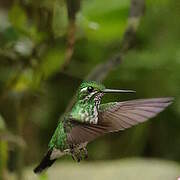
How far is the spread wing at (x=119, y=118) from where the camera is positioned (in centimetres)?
116

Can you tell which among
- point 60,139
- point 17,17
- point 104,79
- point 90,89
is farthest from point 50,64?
point 90,89

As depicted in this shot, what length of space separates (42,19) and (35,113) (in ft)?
5.65

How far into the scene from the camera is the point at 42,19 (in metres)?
2.47

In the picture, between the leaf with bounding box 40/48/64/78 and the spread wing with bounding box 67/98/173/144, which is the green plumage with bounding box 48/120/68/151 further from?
the leaf with bounding box 40/48/64/78

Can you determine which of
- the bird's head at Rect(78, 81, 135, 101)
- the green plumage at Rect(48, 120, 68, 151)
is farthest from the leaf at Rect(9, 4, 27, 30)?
the bird's head at Rect(78, 81, 135, 101)

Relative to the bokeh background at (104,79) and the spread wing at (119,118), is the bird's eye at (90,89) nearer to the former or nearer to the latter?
the spread wing at (119,118)

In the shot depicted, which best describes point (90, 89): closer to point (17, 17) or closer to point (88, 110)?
point (88, 110)

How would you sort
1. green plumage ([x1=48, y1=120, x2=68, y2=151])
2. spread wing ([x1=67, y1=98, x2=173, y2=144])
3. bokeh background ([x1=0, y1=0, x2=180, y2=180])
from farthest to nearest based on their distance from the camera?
bokeh background ([x1=0, y1=0, x2=180, y2=180]) < green plumage ([x1=48, y1=120, x2=68, y2=151]) < spread wing ([x1=67, y1=98, x2=173, y2=144])

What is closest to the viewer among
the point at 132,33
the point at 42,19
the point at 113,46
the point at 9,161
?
the point at 132,33

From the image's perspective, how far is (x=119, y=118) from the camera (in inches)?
50.7

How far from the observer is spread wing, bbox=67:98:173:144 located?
1.16m

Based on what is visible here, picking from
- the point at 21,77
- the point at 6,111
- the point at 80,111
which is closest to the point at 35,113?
the point at 6,111

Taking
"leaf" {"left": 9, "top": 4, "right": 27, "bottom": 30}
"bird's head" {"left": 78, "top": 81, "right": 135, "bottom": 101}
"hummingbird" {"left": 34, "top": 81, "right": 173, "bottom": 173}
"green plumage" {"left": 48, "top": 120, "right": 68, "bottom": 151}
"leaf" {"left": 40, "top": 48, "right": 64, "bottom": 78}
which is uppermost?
"leaf" {"left": 9, "top": 4, "right": 27, "bottom": 30}

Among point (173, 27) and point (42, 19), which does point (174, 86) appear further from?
point (42, 19)
